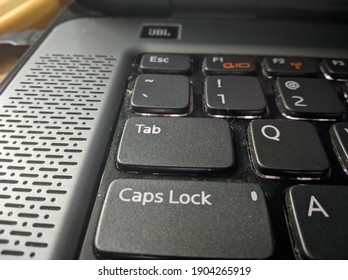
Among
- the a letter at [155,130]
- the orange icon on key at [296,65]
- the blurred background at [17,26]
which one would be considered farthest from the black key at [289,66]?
the blurred background at [17,26]

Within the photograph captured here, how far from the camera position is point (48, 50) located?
32cm

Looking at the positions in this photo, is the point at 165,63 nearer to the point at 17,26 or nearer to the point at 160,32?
the point at 160,32

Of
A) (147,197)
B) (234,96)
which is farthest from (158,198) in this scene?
(234,96)

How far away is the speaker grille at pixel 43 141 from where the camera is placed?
0.18 metres

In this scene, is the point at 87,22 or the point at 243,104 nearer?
the point at 243,104

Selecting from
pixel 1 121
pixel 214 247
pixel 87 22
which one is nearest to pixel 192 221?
pixel 214 247

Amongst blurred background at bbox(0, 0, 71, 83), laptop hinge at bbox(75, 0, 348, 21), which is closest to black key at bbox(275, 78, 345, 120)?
laptop hinge at bbox(75, 0, 348, 21)

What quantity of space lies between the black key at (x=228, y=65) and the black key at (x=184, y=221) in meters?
0.12

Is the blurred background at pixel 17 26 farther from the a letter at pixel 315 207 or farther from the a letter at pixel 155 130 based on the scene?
the a letter at pixel 315 207

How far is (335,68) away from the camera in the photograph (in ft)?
0.95

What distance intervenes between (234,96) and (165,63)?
0.07 metres

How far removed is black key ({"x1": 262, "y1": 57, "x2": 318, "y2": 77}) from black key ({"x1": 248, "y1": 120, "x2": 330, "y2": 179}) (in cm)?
6
